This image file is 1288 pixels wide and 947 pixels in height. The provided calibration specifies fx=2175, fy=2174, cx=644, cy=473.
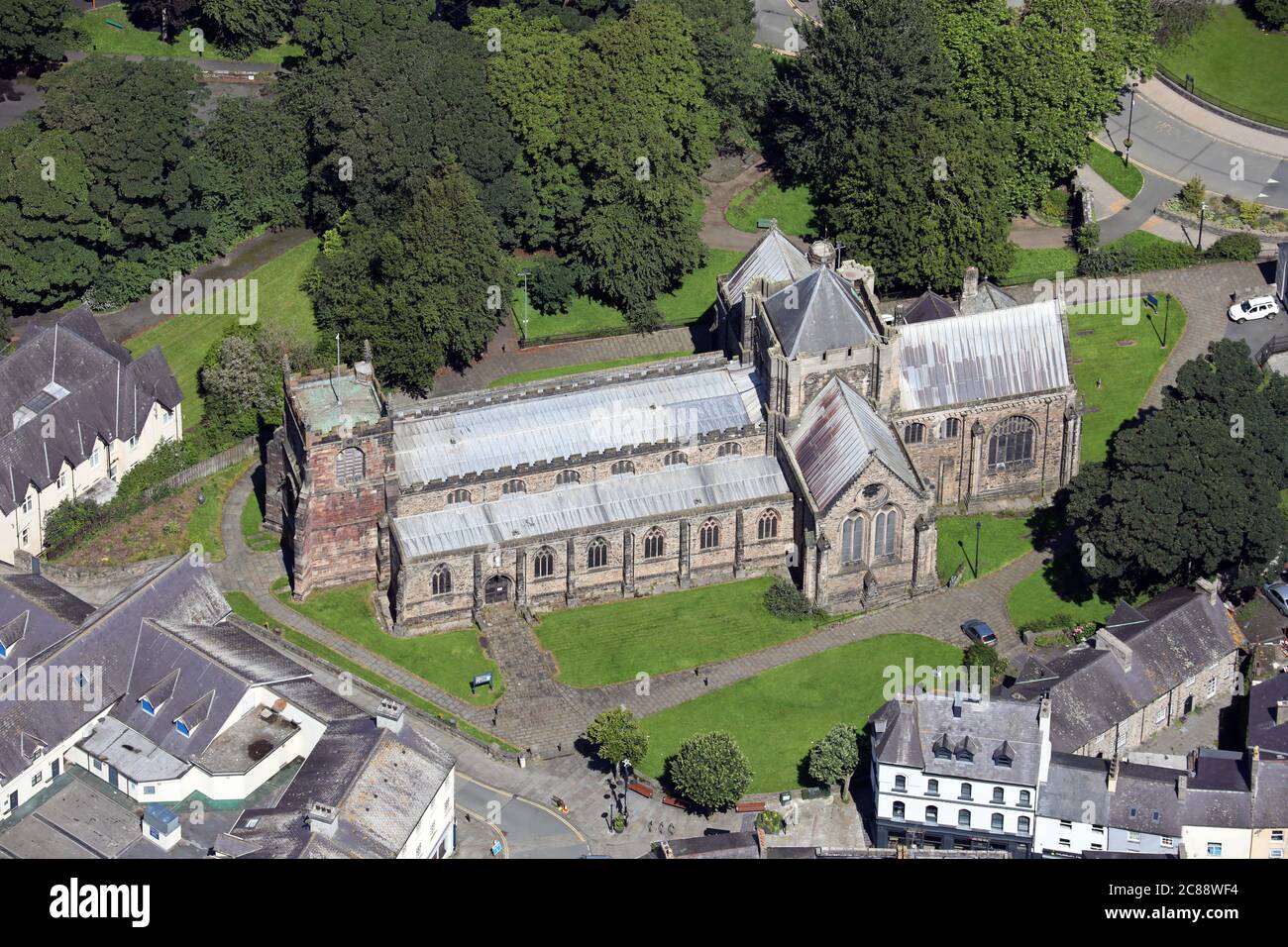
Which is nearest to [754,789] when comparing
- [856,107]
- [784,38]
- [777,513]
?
[777,513]

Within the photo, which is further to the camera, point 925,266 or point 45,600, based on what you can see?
point 925,266

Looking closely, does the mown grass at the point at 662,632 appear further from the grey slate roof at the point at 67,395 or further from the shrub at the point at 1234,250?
the shrub at the point at 1234,250

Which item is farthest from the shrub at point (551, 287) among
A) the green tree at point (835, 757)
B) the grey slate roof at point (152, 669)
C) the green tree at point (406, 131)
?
the green tree at point (835, 757)

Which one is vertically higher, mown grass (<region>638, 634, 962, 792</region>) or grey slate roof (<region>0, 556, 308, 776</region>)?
grey slate roof (<region>0, 556, 308, 776</region>)

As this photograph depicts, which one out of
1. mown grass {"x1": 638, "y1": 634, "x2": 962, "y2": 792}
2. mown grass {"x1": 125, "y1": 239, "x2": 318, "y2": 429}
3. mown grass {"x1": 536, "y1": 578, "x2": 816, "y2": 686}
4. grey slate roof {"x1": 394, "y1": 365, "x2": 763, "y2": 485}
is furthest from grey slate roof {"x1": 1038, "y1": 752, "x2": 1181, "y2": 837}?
mown grass {"x1": 125, "y1": 239, "x2": 318, "y2": 429}

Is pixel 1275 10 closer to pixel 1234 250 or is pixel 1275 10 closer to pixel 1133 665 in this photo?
pixel 1234 250

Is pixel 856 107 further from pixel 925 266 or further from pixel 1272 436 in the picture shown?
pixel 1272 436

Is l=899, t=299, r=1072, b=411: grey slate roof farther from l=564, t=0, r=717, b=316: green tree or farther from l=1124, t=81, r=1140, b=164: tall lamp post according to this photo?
l=1124, t=81, r=1140, b=164: tall lamp post
